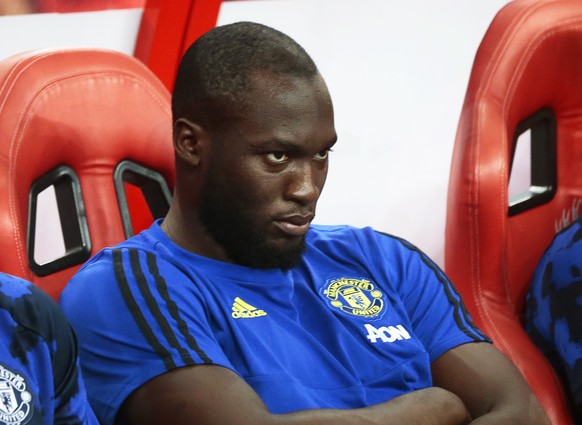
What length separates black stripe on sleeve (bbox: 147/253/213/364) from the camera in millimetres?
1445

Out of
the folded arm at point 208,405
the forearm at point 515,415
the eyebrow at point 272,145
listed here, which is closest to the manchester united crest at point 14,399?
the folded arm at point 208,405

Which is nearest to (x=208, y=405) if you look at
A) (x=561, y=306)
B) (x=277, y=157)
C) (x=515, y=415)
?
(x=277, y=157)

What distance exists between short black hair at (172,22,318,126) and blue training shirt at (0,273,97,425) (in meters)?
0.44

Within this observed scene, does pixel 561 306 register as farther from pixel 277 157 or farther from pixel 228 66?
pixel 228 66

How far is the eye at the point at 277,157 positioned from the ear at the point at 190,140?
10 centimetres

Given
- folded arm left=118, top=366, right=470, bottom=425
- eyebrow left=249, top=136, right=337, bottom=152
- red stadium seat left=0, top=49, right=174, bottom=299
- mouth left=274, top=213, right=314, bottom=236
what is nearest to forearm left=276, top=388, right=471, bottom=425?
folded arm left=118, top=366, right=470, bottom=425

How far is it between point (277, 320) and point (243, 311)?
6 centimetres

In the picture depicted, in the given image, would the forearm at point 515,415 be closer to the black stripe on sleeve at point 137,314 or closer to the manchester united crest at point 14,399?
the black stripe on sleeve at point 137,314

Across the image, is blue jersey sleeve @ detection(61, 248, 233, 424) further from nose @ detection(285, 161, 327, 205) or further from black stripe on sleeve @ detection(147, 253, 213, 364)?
nose @ detection(285, 161, 327, 205)

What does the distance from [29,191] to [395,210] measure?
137 centimetres

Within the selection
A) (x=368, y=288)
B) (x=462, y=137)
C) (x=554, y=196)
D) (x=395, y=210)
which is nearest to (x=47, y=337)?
(x=368, y=288)

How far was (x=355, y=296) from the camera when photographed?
1704 mm

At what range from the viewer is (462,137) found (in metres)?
2.08

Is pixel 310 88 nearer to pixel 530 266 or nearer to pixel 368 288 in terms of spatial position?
pixel 368 288
